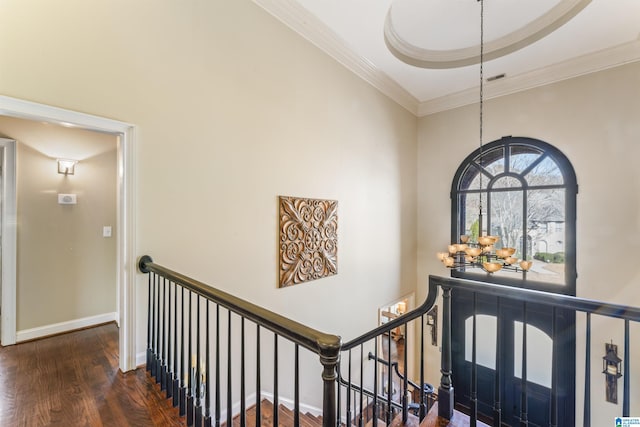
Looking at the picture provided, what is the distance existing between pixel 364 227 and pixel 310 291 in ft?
4.83

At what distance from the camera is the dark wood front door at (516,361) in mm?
4293

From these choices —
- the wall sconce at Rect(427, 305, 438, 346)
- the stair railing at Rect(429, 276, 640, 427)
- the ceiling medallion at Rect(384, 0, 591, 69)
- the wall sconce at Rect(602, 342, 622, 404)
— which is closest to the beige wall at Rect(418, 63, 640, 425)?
the wall sconce at Rect(602, 342, 622, 404)

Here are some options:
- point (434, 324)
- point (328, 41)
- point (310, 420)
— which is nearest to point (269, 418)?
point (310, 420)

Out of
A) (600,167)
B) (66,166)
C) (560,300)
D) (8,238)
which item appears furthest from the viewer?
(600,167)

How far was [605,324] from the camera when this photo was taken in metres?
3.97

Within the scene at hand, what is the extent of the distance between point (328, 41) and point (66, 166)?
3.39 m

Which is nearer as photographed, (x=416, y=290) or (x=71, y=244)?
(x=71, y=244)

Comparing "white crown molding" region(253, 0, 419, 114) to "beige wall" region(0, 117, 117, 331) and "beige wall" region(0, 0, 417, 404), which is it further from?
"beige wall" region(0, 117, 117, 331)

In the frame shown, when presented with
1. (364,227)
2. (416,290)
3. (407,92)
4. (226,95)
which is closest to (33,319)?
(226,95)

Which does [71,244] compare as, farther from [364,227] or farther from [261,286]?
[364,227]

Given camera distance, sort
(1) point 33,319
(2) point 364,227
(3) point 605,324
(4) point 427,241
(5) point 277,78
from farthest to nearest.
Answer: (4) point 427,241
(2) point 364,227
(3) point 605,324
(5) point 277,78
(1) point 33,319

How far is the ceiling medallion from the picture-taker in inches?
132

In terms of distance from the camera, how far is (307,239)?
11.2 feet

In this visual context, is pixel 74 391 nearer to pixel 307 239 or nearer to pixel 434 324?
pixel 307 239
